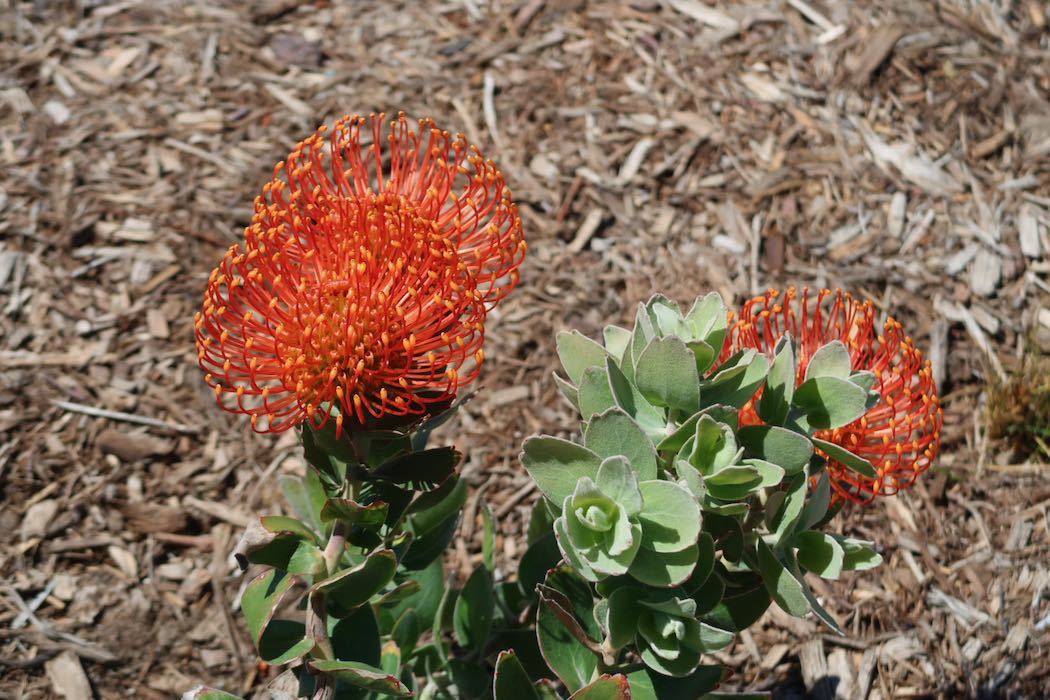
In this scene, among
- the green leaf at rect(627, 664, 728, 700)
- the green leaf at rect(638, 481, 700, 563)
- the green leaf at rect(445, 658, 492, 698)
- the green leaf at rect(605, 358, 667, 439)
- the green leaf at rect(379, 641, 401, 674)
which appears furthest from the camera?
the green leaf at rect(445, 658, 492, 698)

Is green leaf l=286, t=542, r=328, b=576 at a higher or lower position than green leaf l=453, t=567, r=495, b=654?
higher

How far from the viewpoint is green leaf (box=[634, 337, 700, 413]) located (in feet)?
4.53

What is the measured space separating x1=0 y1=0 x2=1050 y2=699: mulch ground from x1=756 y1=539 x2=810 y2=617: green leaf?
3.87 ft

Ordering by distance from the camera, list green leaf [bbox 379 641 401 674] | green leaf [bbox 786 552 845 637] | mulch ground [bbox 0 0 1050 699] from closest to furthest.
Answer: green leaf [bbox 786 552 845 637]
green leaf [bbox 379 641 401 674]
mulch ground [bbox 0 0 1050 699]

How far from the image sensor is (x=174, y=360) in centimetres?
304

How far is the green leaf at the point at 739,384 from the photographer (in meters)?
1.46

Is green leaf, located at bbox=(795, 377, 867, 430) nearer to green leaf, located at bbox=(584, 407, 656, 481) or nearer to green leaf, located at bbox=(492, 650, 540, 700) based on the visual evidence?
green leaf, located at bbox=(584, 407, 656, 481)

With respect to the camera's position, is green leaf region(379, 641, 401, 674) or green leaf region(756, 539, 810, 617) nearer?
green leaf region(756, 539, 810, 617)

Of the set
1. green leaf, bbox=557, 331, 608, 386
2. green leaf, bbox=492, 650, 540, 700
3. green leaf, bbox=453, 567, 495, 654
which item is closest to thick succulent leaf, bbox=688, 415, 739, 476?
green leaf, bbox=557, 331, 608, 386

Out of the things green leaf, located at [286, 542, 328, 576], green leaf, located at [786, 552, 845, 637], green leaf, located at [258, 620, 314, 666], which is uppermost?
green leaf, located at [786, 552, 845, 637]

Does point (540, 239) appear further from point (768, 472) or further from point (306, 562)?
point (768, 472)

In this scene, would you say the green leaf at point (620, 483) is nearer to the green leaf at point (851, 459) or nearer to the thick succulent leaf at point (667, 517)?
the thick succulent leaf at point (667, 517)

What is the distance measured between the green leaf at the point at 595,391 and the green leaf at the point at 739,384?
151mm

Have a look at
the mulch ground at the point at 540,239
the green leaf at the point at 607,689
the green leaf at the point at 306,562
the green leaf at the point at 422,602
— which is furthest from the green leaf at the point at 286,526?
the mulch ground at the point at 540,239
